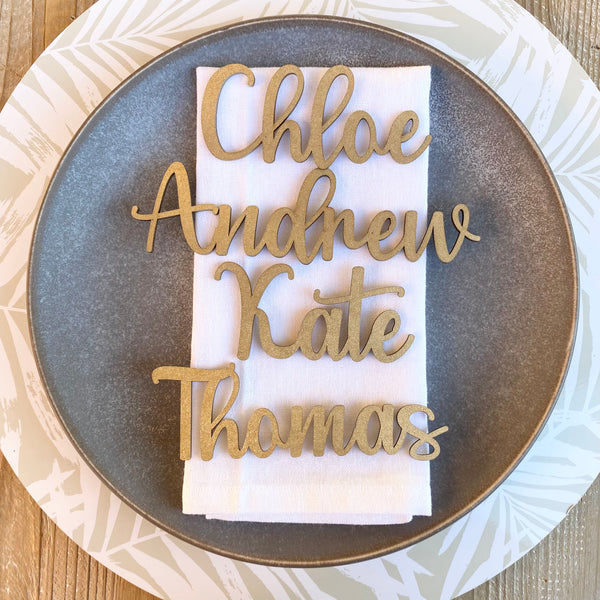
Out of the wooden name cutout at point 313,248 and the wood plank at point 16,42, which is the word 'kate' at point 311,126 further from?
the wood plank at point 16,42

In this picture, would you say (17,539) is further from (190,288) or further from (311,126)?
(311,126)

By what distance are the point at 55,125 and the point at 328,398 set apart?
435 mm

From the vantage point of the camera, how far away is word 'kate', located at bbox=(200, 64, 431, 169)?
56cm

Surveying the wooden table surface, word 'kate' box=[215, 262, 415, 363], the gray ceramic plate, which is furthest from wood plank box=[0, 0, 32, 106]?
word 'kate' box=[215, 262, 415, 363]

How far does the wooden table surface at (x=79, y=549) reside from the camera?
0.67 meters

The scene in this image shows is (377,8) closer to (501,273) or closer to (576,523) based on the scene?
(501,273)

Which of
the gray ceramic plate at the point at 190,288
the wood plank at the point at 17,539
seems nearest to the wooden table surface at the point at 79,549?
the wood plank at the point at 17,539

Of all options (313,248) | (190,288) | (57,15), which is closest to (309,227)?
(313,248)

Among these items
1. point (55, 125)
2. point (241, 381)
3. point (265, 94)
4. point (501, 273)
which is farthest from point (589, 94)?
point (55, 125)

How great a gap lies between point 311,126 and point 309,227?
4.0 inches

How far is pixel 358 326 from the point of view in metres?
0.55

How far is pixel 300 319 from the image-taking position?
0.56 metres

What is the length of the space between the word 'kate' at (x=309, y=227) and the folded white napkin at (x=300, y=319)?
0.01m

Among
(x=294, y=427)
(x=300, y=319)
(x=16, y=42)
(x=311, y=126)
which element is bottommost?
(x=294, y=427)
